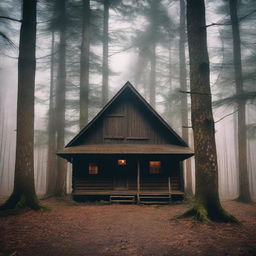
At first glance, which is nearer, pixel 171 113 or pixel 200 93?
pixel 200 93

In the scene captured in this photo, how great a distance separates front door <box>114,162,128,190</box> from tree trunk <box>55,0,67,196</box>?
4758mm

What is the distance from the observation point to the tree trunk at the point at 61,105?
16609mm

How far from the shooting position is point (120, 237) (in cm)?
624

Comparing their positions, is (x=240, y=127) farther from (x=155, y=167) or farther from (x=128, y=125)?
(x=128, y=125)

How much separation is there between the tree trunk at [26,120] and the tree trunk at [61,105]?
6631 millimetres

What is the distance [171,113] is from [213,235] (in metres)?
16.3

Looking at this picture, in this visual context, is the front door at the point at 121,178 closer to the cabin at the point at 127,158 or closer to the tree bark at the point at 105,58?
the cabin at the point at 127,158

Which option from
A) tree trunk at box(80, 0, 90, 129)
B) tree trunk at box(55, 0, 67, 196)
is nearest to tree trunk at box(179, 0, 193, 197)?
tree trunk at box(80, 0, 90, 129)

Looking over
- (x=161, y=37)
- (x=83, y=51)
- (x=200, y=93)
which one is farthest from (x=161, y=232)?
(x=161, y=37)

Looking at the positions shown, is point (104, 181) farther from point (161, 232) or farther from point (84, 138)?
point (161, 232)

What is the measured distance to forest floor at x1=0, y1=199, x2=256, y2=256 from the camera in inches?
199

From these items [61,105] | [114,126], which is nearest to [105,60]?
[61,105]

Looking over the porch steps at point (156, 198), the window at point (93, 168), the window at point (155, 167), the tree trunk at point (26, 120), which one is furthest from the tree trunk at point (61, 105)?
the window at point (155, 167)

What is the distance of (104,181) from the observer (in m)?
15.1
